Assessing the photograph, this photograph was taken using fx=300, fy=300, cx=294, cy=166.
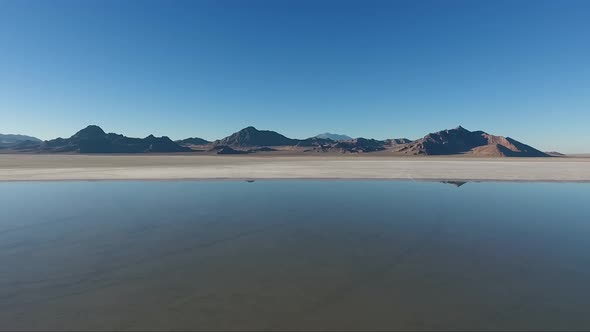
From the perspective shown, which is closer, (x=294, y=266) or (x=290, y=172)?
(x=294, y=266)

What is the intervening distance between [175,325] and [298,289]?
2.96 m

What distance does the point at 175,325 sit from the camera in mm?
6160

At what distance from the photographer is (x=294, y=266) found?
9133 millimetres

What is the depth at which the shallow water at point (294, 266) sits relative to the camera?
6512 millimetres

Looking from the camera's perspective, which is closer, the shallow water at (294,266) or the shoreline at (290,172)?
the shallow water at (294,266)

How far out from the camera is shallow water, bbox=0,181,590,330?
6.51 m

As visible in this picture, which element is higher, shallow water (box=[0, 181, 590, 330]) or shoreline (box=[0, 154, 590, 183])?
shoreline (box=[0, 154, 590, 183])

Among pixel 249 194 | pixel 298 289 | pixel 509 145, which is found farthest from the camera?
pixel 509 145

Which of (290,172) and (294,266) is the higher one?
(290,172)

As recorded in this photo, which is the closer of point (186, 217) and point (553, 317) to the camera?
point (553, 317)

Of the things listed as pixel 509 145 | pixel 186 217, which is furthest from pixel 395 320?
pixel 509 145

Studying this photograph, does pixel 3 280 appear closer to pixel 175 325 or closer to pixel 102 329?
pixel 102 329

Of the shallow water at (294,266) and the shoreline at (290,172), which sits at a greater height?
the shoreline at (290,172)

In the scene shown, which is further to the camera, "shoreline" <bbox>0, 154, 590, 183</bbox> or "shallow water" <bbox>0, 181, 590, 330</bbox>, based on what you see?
"shoreline" <bbox>0, 154, 590, 183</bbox>
